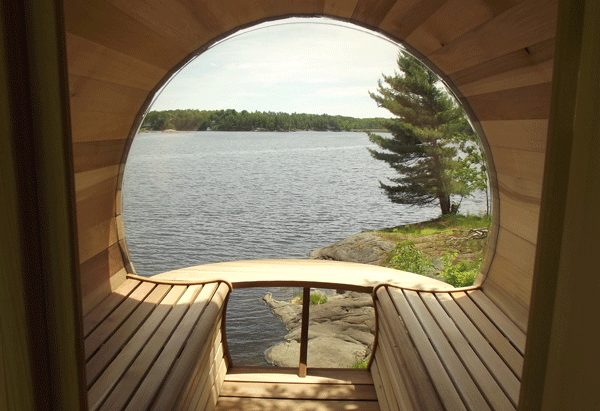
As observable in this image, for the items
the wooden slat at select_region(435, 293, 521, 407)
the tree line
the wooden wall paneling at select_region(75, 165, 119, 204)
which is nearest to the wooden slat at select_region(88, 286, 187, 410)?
the wooden wall paneling at select_region(75, 165, 119, 204)

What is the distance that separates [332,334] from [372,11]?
7.55 m

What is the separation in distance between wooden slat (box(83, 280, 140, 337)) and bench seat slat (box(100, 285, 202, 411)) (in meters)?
0.29

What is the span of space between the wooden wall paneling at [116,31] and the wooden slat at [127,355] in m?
1.18

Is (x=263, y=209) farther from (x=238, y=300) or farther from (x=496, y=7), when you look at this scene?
(x=496, y=7)

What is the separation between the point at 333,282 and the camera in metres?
2.58

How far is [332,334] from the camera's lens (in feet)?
28.4

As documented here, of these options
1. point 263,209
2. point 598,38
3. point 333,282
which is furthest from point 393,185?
point 598,38

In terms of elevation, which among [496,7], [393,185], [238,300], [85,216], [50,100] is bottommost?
[238,300]

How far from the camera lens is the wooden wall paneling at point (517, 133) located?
1838mm

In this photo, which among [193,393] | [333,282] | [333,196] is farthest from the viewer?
[333,196]

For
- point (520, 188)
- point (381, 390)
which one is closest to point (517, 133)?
point (520, 188)

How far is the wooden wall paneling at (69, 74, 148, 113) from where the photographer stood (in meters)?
1.70

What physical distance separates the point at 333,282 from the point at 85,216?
1.39 meters

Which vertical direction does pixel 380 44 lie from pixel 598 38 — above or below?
above
